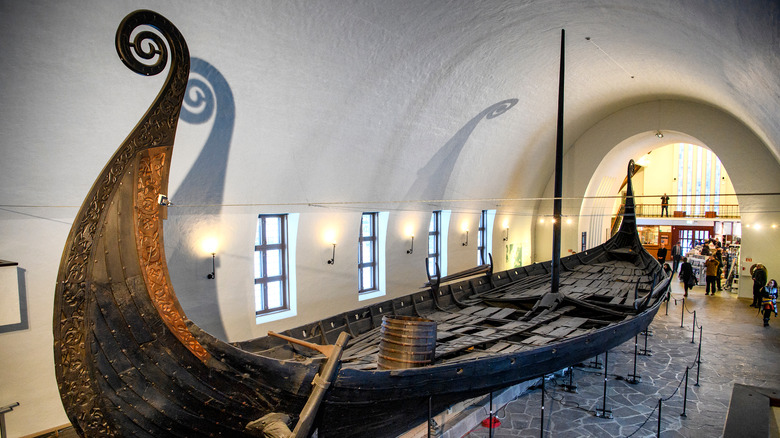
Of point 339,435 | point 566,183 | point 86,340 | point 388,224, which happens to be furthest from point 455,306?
point 566,183

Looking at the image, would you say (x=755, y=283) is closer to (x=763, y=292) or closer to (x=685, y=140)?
(x=763, y=292)

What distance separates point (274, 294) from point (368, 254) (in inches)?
103

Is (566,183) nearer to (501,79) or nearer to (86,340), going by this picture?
(501,79)

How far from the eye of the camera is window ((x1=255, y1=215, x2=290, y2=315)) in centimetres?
834

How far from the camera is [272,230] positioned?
27.8 feet

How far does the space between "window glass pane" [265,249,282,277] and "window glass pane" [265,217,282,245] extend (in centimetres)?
19

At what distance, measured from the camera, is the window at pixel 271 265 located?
8.34 metres

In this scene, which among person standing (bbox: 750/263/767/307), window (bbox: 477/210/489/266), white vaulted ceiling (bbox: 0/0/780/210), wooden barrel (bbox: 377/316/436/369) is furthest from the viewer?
window (bbox: 477/210/489/266)

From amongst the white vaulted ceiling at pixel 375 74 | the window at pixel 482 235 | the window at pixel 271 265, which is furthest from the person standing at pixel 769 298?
the window at pixel 271 265

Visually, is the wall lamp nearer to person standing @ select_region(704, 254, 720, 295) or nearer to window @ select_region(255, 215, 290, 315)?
window @ select_region(255, 215, 290, 315)

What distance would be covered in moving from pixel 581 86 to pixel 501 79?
340 centimetres

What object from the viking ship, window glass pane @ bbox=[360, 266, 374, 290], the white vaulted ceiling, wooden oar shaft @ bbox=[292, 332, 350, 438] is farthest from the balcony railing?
wooden oar shaft @ bbox=[292, 332, 350, 438]

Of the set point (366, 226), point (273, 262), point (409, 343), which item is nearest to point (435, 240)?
point (366, 226)

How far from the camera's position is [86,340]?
9.69 feet
